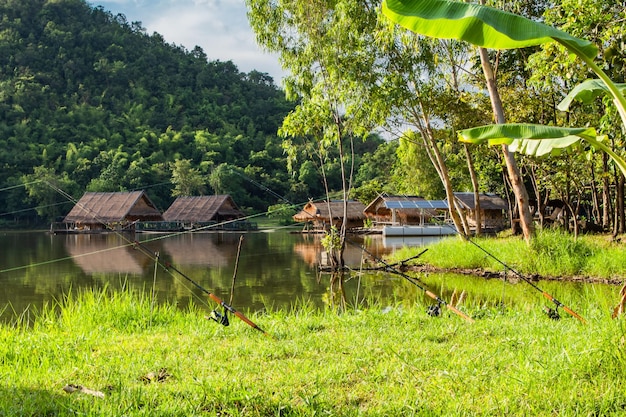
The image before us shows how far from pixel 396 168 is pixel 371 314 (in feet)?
94.5

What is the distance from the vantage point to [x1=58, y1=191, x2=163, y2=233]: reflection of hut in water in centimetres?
3001

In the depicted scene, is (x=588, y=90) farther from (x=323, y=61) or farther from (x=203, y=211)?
(x=203, y=211)

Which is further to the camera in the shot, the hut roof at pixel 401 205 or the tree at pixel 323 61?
the hut roof at pixel 401 205

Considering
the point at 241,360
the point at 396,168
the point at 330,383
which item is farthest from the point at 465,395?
the point at 396,168

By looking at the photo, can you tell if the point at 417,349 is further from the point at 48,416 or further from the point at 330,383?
the point at 48,416

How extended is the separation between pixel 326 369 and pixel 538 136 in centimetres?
147

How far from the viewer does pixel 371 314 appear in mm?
4219

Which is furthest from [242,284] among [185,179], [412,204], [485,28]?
[185,179]

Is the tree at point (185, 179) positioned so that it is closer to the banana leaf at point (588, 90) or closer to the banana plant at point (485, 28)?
the banana leaf at point (588, 90)

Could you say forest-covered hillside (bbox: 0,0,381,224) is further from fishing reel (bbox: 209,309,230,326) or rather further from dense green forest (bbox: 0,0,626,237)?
fishing reel (bbox: 209,309,230,326)

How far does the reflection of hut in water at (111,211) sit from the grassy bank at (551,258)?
23.0 meters

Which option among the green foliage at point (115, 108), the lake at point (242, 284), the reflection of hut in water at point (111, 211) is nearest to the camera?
the lake at point (242, 284)

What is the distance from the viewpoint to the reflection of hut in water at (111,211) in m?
30.0

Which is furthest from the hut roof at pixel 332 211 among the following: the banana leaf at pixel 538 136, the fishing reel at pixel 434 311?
the banana leaf at pixel 538 136
